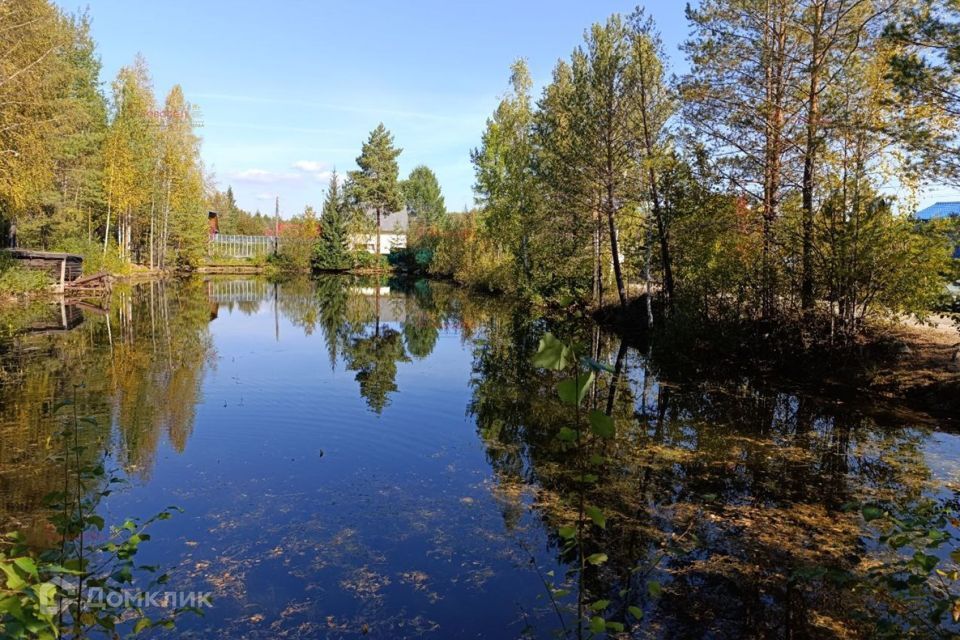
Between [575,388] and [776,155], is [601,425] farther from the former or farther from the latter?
[776,155]

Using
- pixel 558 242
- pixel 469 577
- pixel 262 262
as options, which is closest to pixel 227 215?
pixel 262 262

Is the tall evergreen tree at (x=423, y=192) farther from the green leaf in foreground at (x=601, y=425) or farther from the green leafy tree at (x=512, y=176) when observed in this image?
the green leaf in foreground at (x=601, y=425)

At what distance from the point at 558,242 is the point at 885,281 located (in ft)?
49.2

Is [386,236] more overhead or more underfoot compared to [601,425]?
more overhead

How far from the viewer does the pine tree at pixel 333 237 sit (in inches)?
2053

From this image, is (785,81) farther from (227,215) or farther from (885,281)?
(227,215)

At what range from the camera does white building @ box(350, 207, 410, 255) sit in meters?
58.6

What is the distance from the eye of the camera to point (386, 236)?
225ft

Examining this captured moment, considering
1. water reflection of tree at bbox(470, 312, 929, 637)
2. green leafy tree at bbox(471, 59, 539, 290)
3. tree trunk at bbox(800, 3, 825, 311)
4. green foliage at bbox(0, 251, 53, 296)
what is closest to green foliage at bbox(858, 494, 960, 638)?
water reflection of tree at bbox(470, 312, 929, 637)

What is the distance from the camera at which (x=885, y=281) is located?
34.8ft

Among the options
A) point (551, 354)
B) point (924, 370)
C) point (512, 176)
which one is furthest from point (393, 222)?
point (551, 354)

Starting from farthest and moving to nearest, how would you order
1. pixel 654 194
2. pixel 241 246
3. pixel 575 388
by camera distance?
1. pixel 241 246
2. pixel 654 194
3. pixel 575 388

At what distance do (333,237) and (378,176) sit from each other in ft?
29.8

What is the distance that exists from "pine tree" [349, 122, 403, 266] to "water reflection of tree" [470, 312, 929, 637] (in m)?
49.0
